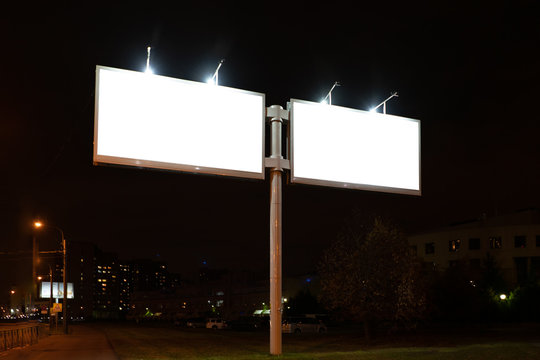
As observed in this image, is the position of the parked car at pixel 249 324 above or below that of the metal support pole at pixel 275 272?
below

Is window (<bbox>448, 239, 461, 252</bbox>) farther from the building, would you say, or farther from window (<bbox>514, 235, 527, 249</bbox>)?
window (<bbox>514, 235, 527, 249</bbox>)

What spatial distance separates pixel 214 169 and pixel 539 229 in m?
82.5

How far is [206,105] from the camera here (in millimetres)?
17094

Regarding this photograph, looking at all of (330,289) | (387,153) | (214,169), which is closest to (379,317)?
(330,289)

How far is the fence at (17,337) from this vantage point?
32500 mm

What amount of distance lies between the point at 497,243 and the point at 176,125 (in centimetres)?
8436

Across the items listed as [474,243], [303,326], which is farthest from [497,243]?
[303,326]

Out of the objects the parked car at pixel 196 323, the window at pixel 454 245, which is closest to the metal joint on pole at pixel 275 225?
the parked car at pixel 196 323

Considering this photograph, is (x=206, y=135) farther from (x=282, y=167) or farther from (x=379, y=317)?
(x=379, y=317)

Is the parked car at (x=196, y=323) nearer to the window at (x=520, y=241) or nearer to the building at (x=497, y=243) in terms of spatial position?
the building at (x=497, y=243)

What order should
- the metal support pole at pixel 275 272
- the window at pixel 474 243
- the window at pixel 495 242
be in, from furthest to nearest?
the window at pixel 474 243, the window at pixel 495 242, the metal support pole at pixel 275 272

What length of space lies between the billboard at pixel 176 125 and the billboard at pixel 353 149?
1.36 m

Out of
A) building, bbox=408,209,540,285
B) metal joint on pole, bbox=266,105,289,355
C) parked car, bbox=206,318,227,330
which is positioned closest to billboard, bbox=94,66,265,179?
metal joint on pole, bbox=266,105,289,355

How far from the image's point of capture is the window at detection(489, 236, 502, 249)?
91.5 metres
